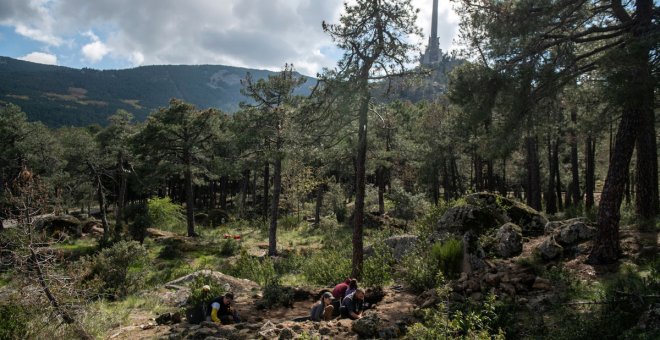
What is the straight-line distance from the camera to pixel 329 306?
28.3ft

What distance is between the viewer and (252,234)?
29391 millimetres

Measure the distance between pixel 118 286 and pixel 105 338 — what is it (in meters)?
5.30

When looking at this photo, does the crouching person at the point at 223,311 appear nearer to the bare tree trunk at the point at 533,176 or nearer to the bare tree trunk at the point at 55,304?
the bare tree trunk at the point at 55,304

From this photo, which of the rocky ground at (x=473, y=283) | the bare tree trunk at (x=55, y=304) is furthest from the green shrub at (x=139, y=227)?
the bare tree trunk at (x=55, y=304)

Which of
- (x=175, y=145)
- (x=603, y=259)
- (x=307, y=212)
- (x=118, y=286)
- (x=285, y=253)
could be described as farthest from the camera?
(x=307, y=212)

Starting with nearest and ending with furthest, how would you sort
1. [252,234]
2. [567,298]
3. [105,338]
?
[567,298] < [105,338] < [252,234]

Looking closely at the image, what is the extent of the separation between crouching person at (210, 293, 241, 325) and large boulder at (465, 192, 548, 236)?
8.81m

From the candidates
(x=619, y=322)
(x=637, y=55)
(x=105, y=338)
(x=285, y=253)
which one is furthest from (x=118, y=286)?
(x=637, y=55)

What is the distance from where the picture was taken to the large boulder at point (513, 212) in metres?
13.4

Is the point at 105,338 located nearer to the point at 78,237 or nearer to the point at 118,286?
the point at 118,286

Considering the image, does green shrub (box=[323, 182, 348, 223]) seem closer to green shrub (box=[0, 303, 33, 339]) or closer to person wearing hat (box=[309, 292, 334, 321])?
person wearing hat (box=[309, 292, 334, 321])

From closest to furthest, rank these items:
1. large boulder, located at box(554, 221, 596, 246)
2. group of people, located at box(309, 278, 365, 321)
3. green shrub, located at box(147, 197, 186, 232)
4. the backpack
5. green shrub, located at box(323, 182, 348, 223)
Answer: group of people, located at box(309, 278, 365, 321)
the backpack
large boulder, located at box(554, 221, 596, 246)
green shrub, located at box(147, 197, 186, 232)
green shrub, located at box(323, 182, 348, 223)

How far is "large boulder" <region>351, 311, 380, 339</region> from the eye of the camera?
23.1 ft

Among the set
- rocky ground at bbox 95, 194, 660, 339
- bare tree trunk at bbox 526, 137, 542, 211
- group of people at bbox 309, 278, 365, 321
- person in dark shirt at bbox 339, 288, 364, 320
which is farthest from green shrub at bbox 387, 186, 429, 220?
person in dark shirt at bbox 339, 288, 364, 320
